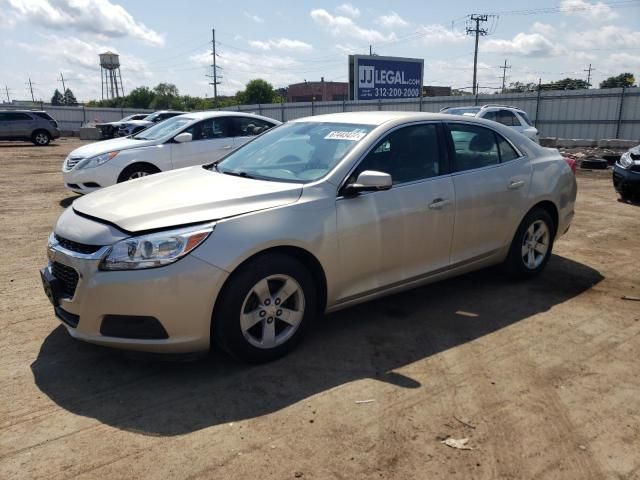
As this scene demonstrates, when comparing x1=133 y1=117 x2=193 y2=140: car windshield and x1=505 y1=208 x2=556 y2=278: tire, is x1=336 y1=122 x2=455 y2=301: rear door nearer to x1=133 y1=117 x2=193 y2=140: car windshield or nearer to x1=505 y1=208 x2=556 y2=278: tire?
x1=505 y1=208 x2=556 y2=278: tire

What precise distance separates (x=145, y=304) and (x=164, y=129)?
6.98 m

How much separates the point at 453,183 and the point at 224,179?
73.1 inches

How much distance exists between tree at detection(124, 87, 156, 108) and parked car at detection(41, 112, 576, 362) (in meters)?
115

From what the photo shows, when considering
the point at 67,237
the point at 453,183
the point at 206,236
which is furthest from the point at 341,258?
the point at 67,237

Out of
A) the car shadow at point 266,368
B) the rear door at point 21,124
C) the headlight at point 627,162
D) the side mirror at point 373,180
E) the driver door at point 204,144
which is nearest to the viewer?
the car shadow at point 266,368

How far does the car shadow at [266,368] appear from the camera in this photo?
3113 millimetres

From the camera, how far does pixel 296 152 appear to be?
436 centimetres

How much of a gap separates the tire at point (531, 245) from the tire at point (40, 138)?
26.0 meters

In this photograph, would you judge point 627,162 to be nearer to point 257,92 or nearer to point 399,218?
point 399,218

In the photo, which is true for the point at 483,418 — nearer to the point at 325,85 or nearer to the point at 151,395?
the point at 151,395

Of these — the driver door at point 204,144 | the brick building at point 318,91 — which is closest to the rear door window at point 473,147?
the driver door at point 204,144

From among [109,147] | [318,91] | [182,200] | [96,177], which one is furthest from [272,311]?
[318,91]

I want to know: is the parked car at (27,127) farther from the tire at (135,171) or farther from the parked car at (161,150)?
the tire at (135,171)

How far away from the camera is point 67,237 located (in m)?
3.47
